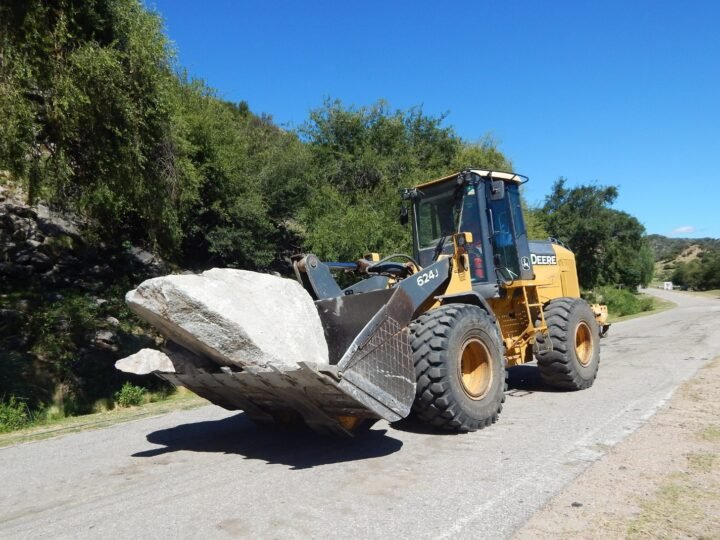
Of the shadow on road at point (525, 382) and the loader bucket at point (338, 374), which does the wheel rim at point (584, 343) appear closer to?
the shadow on road at point (525, 382)

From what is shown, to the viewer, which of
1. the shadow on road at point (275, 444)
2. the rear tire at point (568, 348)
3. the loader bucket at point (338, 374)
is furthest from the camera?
the rear tire at point (568, 348)

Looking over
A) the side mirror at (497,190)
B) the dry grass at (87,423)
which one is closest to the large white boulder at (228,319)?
the dry grass at (87,423)

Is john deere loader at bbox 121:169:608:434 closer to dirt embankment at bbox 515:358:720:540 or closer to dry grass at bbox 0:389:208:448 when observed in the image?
dirt embankment at bbox 515:358:720:540

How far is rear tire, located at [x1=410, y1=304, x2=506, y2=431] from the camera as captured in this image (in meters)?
5.27

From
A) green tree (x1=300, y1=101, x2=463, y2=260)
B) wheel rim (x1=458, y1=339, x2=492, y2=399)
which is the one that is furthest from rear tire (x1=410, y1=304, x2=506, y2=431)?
green tree (x1=300, y1=101, x2=463, y2=260)

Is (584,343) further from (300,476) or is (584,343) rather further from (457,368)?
(300,476)

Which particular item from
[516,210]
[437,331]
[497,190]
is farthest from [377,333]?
[516,210]

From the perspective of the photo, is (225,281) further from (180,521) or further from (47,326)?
(47,326)

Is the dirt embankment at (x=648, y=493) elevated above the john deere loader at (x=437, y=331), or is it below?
below

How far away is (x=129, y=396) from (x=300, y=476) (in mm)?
6296

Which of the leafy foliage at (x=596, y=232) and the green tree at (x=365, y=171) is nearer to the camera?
the green tree at (x=365, y=171)

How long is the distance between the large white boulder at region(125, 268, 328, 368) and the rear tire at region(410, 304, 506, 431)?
995mm

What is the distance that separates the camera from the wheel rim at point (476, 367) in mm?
5930

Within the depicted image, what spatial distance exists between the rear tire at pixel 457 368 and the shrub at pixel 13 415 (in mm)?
5746
